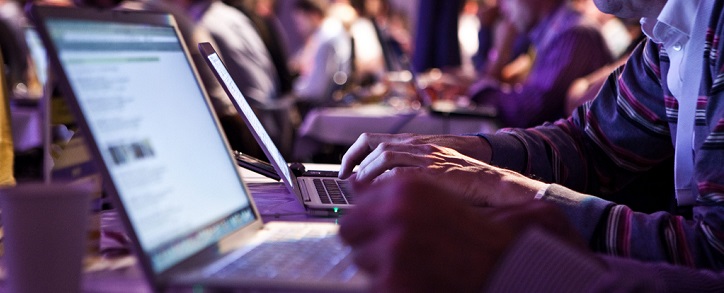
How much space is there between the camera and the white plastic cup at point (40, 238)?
703 mm

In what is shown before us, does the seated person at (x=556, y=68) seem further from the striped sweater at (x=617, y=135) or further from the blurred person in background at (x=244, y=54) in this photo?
the striped sweater at (x=617, y=135)

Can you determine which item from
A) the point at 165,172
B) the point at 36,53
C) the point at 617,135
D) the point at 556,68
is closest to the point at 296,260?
the point at 165,172

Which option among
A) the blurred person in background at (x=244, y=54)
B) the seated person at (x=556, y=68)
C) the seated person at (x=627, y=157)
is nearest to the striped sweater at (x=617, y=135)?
the seated person at (x=627, y=157)

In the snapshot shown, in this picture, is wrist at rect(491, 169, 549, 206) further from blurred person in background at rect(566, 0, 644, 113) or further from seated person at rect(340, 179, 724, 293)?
blurred person in background at rect(566, 0, 644, 113)

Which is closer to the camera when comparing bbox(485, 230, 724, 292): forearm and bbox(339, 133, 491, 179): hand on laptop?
bbox(485, 230, 724, 292): forearm

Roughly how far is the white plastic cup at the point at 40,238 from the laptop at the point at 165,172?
0.17 ft

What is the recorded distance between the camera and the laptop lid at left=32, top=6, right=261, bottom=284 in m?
0.71

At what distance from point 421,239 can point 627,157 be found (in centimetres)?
106

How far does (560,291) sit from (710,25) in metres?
0.69

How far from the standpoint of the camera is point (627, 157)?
158 centimetres

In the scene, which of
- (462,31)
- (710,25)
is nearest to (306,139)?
(710,25)

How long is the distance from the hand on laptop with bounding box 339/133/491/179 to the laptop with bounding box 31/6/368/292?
430 mm

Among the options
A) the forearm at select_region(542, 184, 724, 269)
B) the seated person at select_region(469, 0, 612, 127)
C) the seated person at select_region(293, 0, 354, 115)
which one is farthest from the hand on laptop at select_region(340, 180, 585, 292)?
the seated person at select_region(293, 0, 354, 115)

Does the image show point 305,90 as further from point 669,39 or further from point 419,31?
point 669,39
